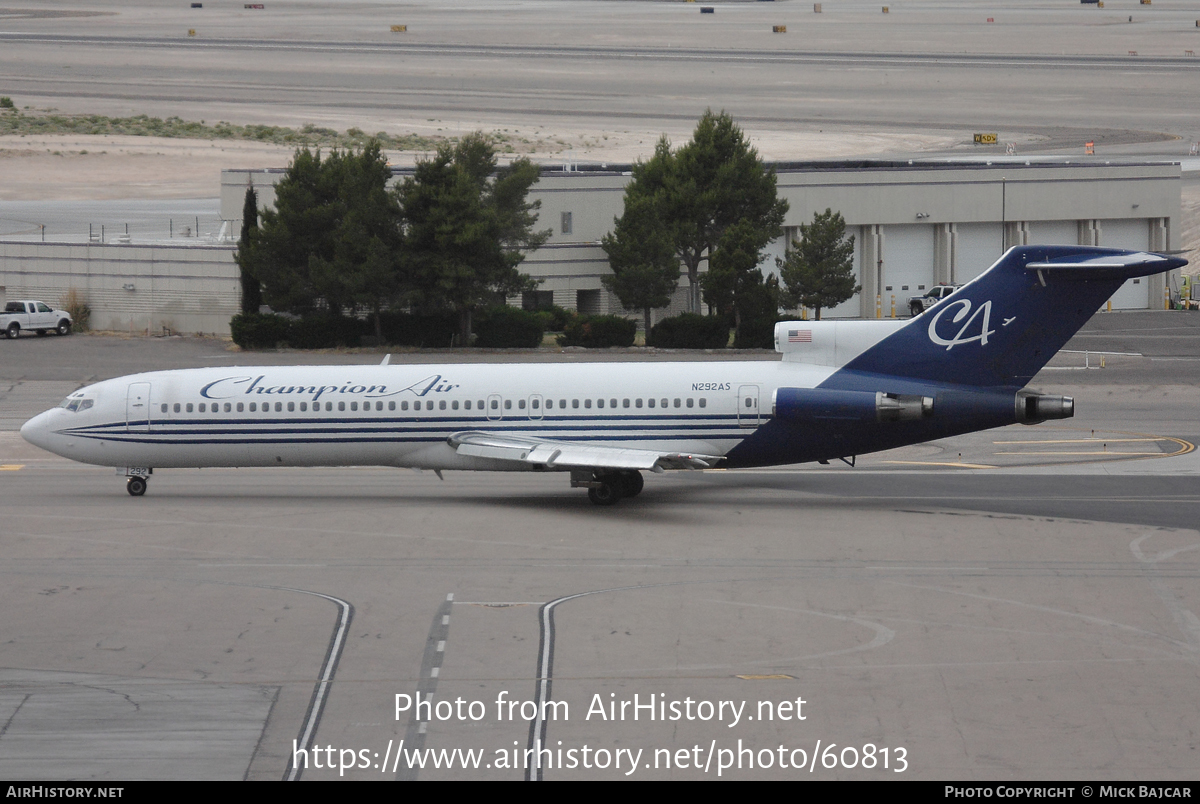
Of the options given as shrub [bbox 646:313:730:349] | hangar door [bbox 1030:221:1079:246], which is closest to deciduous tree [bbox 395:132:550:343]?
shrub [bbox 646:313:730:349]

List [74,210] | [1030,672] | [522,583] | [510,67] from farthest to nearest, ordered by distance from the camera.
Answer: [510,67]
[74,210]
[522,583]
[1030,672]

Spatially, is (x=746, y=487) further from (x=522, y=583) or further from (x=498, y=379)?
(x=522, y=583)

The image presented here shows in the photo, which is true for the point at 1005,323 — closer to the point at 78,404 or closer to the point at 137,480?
the point at 137,480

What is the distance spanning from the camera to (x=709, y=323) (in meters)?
65.1

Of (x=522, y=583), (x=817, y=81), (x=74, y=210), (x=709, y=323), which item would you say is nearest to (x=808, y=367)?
(x=522, y=583)

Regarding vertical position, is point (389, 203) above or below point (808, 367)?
above

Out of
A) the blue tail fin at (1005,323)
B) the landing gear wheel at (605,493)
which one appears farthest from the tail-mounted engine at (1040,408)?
the landing gear wheel at (605,493)

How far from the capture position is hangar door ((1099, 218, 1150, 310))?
261 feet

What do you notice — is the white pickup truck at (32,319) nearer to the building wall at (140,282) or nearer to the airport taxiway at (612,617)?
the building wall at (140,282)

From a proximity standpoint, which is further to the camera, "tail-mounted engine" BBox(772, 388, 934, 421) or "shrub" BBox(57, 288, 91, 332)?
"shrub" BBox(57, 288, 91, 332)

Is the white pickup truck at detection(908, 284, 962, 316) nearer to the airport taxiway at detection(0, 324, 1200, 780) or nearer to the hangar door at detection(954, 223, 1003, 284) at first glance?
the hangar door at detection(954, 223, 1003, 284)

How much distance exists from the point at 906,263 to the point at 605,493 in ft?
160

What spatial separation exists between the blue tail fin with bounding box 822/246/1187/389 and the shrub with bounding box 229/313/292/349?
1489 inches

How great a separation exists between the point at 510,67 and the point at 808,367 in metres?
143
